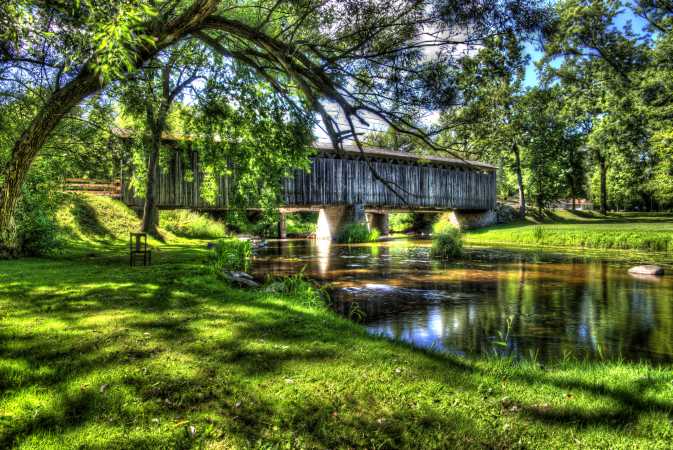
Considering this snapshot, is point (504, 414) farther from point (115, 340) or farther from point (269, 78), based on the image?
point (269, 78)

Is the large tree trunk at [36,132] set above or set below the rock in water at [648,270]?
above

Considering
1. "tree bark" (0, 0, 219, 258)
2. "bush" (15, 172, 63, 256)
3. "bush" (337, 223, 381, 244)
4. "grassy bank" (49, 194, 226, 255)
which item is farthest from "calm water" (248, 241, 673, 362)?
"bush" (337, 223, 381, 244)

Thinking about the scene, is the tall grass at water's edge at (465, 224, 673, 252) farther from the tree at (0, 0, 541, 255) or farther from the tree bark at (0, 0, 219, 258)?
the tree bark at (0, 0, 219, 258)

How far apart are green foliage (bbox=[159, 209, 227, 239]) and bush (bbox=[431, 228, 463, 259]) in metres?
11.5

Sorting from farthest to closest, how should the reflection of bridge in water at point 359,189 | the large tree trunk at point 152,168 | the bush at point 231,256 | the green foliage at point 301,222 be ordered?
the green foliage at point 301,222 → the reflection of bridge in water at point 359,189 → the large tree trunk at point 152,168 → the bush at point 231,256

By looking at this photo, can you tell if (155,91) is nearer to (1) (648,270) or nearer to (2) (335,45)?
(2) (335,45)

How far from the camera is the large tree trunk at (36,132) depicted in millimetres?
5129

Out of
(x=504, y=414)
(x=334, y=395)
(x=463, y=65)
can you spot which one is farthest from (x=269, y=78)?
(x=504, y=414)

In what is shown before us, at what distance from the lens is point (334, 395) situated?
8.97 ft

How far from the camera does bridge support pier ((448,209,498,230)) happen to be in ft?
113

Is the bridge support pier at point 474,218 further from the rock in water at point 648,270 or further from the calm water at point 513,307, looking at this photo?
the rock in water at point 648,270

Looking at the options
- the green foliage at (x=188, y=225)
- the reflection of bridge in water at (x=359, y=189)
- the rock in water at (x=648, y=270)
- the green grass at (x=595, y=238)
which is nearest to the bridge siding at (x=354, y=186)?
the reflection of bridge in water at (x=359, y=189)

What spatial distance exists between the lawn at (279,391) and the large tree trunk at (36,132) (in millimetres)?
1776

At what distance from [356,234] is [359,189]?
3.35 m
